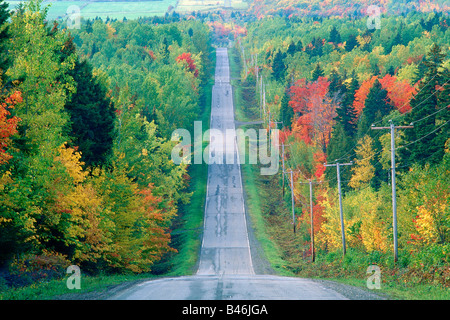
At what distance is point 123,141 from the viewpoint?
45.5 metres

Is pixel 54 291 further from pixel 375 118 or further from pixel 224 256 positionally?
pixel 375 118

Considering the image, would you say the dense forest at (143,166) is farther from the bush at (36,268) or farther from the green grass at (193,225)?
the green grass at (193,225)

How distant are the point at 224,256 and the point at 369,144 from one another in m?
22.3

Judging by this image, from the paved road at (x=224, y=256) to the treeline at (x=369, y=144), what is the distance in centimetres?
592

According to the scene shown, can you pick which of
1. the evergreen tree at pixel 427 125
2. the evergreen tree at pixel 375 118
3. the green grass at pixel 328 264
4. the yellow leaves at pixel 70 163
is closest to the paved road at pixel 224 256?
the green grass at pixel 328 264

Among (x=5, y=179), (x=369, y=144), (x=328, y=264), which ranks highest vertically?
(x=369, y=144)

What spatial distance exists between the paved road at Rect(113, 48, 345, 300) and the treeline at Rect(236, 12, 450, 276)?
19.4 ft

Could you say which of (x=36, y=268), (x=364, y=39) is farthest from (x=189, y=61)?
(x=36, y=268)

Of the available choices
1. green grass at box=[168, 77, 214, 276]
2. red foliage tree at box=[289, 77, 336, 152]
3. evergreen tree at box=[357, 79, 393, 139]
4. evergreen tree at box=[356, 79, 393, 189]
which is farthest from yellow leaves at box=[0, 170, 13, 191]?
red foliage tree at box=[289, 77, 336, 152]

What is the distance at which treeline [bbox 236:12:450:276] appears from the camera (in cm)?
3819

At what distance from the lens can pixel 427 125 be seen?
169ft

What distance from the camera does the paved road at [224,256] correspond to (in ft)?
77.8

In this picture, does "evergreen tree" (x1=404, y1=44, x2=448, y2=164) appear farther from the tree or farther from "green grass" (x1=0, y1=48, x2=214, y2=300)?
the tree
